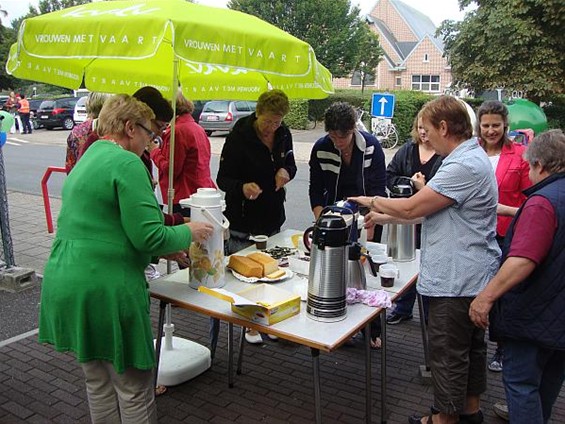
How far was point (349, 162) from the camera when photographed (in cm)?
394

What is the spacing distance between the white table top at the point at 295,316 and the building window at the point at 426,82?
159ft

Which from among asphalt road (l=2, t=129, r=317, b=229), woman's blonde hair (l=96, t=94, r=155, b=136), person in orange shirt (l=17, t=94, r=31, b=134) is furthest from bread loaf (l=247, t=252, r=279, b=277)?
person in orange shirt (l=17, t=94, r=31, b=134)

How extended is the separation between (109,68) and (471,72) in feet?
57.5

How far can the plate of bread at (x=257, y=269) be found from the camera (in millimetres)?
3013

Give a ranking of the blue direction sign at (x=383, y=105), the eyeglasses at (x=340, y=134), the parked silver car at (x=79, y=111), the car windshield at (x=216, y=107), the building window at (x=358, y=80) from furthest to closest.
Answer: the building window at (x=358, y=80) → the parked silver car at (x=79, y=111) → the car windshield at (x=216, y=107) → the blue direction sign at (x=383, y=105) → the eyeglasses at (x=340, y=134)

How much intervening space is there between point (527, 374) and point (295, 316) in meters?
1.12

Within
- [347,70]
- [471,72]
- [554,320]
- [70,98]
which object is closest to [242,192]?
[554,320]

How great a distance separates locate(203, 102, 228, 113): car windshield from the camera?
20.2 metres

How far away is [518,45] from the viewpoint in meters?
18.0

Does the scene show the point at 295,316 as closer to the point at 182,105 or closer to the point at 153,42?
the point at 153,42

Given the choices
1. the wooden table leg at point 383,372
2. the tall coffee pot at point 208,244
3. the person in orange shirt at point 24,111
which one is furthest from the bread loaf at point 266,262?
the person in orange shirt at point 24,111

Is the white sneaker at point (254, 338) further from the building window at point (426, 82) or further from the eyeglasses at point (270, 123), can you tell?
the building window at point (426, 82)

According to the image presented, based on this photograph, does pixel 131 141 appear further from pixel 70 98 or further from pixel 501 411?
pixel 70 98

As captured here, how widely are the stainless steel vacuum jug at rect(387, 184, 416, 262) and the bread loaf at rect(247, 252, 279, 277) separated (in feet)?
2.71
